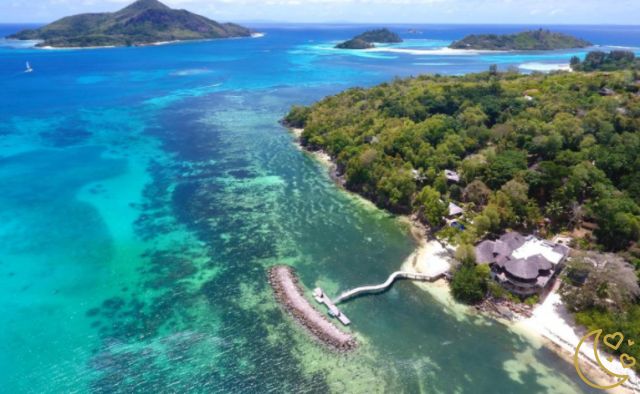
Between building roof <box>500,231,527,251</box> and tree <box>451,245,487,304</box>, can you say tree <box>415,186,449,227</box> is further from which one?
tree <box>451,245,487,304</box>

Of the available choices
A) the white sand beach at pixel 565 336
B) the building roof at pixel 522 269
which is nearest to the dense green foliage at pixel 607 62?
the building roof at pixel 522 269

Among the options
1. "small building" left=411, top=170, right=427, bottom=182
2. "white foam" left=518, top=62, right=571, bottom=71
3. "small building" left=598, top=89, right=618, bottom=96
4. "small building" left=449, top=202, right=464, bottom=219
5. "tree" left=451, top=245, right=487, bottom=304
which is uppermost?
"white foam" left=518, top=62, right=571, bottom=71

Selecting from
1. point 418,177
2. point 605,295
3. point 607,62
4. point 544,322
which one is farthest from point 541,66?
point 544,322

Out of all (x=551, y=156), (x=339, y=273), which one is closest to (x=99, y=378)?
(x=339, y=273)

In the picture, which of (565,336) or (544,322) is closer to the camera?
(565,336)

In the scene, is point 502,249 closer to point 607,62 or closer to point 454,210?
point 454,210

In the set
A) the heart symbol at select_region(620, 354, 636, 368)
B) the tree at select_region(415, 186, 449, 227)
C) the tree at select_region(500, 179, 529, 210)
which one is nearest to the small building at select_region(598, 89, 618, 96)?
the tree at select_region(500, 179, 529, 210)

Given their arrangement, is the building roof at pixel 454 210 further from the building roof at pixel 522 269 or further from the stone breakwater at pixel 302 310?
the stone breakwater at pixel 302 310

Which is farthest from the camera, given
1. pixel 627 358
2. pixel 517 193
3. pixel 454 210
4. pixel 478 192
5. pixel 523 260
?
pixel 478 192
